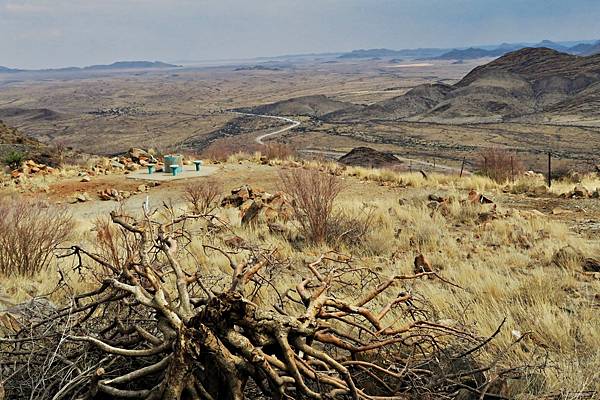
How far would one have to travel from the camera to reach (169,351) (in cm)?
235

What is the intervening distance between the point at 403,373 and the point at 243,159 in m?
20.4

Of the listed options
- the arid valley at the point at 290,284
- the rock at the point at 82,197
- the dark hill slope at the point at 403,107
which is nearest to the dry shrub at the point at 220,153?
the arid valley at the point at 290,284

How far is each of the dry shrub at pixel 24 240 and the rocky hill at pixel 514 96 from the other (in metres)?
59.4

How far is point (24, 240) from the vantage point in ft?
20.6

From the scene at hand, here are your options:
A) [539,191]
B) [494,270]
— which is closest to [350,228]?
[494,270]

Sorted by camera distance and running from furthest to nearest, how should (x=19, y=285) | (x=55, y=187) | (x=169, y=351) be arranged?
(x=55, y=187)
(x=19, y=285)
(x=169, y=351)

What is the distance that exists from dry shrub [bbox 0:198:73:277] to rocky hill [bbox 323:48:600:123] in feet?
195

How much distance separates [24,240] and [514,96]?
251 feet

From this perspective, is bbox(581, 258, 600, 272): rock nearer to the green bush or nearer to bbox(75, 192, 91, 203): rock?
bbox(75, 192, 91, 203): rock

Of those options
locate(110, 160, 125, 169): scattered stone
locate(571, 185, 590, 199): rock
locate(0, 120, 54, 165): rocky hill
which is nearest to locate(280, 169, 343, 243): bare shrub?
locate(571, 185, 590, 199): rock

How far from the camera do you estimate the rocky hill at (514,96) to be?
63.9 meters

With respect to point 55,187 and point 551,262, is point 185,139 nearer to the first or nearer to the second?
point 55,187

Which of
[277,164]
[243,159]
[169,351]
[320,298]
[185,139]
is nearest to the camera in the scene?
[169,351]

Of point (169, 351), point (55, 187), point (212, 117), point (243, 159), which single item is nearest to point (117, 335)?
point (169, 351)
